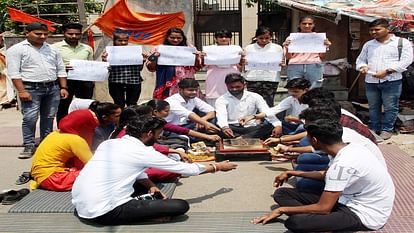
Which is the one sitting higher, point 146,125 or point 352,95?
point 146,125

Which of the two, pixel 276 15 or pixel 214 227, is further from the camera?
pixel 276 15

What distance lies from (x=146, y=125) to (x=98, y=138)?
1.60 meters

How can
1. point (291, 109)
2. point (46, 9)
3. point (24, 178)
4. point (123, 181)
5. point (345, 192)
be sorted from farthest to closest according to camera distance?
point (46, 9)
point (291, 109)
point (24, 178)
point (123, 181)
point (345, 192)

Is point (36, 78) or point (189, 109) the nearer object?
point (36, 78)

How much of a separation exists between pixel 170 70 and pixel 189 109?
2.46 ft

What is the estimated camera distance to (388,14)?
22.2 ft

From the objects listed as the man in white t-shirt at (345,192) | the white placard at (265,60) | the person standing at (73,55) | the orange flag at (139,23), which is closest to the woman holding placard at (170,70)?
the white placard at (265,60)

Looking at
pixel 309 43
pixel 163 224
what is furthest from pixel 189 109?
pixel 163 224

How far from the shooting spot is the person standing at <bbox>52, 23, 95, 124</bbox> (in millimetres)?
6250

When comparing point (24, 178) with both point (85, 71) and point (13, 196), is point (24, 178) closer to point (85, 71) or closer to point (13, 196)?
point (13, 196)

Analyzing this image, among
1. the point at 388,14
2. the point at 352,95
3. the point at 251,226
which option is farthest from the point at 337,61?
Answer: the point at 251,226

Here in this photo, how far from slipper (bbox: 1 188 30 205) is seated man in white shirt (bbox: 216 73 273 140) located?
2.59 metres

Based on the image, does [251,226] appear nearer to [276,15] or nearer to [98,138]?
[98,138]

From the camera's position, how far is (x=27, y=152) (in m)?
5.96
